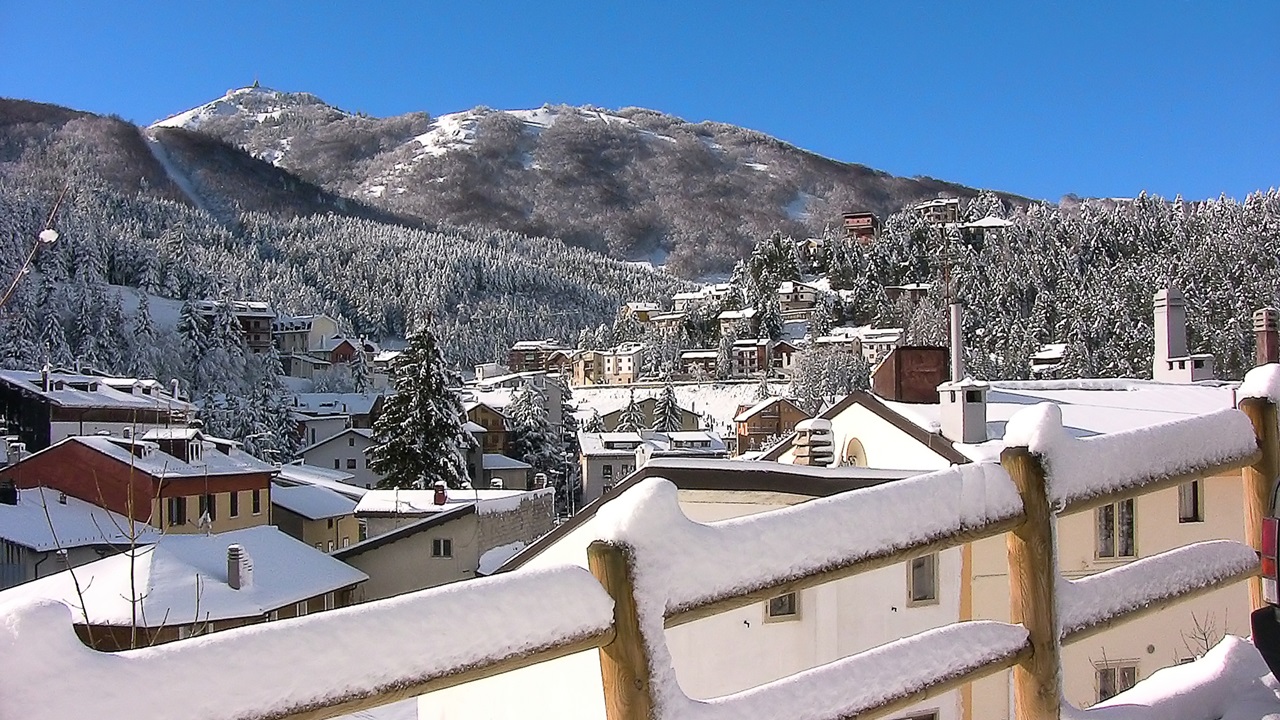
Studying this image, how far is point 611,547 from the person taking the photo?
7.47 ft

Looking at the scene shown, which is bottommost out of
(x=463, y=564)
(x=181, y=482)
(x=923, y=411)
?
(x=463, y=564)

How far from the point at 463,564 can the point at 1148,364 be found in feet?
212

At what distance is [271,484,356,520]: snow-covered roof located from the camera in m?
37.0

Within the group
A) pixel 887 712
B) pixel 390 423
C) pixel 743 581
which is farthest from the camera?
pixel 390 423

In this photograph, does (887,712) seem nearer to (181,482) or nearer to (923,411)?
(923,411)

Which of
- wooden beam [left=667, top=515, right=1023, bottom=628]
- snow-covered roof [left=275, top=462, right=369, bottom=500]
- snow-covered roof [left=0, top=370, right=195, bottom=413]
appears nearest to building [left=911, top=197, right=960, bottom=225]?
snow-covered roof [left=275, top=462, right=369, bottom=500]

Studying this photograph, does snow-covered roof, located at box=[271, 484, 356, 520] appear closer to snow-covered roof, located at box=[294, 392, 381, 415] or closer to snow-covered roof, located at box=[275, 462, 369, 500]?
snow-covered roof, located at box=[275, 462, 369, 500]

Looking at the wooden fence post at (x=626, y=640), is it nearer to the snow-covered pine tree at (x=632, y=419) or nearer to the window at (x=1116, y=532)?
the window at (x=1116, y=532)

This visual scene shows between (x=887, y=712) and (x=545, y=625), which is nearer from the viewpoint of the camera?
(x=545, y=625)

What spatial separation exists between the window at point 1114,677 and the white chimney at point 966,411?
4056 millimetres

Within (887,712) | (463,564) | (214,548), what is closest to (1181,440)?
(887,712)

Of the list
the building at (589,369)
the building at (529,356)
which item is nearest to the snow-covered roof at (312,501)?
the building at (589,369)

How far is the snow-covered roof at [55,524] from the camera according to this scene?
27.6 metres

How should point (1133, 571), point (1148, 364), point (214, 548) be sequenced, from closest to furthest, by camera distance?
point (1133, 571) < point (214, 548) < point (1148, 364)
